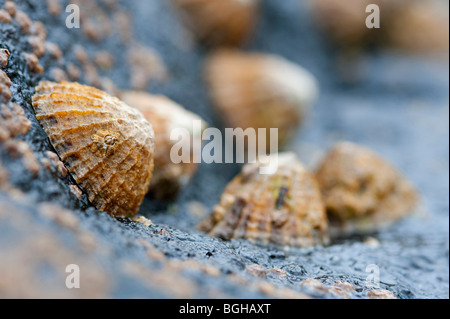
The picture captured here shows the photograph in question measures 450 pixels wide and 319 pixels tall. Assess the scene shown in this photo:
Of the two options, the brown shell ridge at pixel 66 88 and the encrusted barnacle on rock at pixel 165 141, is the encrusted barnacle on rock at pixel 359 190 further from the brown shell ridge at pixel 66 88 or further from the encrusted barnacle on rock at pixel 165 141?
the brown shell ridge at pixel 66 88

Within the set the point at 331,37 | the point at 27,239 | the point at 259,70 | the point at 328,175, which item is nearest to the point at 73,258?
the point at 27,239

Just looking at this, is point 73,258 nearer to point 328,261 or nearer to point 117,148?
point 117,148

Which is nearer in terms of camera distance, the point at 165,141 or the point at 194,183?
the point at 165,141

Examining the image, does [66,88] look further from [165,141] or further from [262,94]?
[262,94]

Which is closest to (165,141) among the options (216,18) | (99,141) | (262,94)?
(99,141)

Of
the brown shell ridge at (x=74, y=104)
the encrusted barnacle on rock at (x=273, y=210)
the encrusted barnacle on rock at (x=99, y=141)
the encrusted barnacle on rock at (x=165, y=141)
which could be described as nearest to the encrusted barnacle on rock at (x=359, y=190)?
the encrusted barnacle on rock at (x=273, y=210)

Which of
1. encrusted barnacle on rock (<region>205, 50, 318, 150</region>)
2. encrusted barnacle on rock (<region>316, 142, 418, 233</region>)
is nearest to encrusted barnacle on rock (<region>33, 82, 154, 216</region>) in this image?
encrusted barnacle on rock (<region>316, 142, 418, 233</region>)

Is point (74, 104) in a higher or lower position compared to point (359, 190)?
higher

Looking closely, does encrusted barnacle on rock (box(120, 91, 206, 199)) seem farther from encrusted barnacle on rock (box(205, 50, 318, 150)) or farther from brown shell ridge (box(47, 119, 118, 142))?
encrusted barnacle on rock (box(205, 50, 318, 150))
